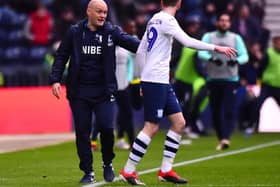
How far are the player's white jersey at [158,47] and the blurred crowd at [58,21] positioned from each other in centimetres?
1365

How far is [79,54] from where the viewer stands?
1193cm

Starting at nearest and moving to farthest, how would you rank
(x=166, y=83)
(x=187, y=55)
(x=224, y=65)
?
(x=166, y=83) → (x=224, y=65) → (x=187, y=55)

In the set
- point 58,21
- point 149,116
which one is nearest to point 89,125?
point 149,116

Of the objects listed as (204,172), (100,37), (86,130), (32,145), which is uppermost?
(100,37)

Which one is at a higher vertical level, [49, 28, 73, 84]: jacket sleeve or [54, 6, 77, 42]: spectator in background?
[49, 28, 73, 84]: jacket sleeve

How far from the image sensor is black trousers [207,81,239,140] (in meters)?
18.1

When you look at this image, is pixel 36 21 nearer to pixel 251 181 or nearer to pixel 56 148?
pixel 56 148

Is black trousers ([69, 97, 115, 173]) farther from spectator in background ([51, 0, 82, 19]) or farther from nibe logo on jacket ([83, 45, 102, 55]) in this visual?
spectator in background ([51, 0, 82, 19])

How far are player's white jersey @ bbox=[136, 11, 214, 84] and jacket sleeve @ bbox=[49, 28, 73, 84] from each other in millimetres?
771

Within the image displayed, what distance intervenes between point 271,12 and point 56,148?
1253 centimetres

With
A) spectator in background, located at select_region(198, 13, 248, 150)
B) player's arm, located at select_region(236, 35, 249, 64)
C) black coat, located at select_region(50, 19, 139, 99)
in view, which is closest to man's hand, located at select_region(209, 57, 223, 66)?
spectator in background, located at select_region(198, 13, 248, 150)

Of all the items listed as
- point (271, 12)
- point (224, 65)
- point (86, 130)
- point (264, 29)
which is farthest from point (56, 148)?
point (271, 12)

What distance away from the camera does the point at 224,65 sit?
18.1 metres

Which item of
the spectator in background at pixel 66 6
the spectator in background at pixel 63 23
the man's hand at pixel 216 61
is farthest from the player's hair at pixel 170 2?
the spectator in background at pixel 66 6
